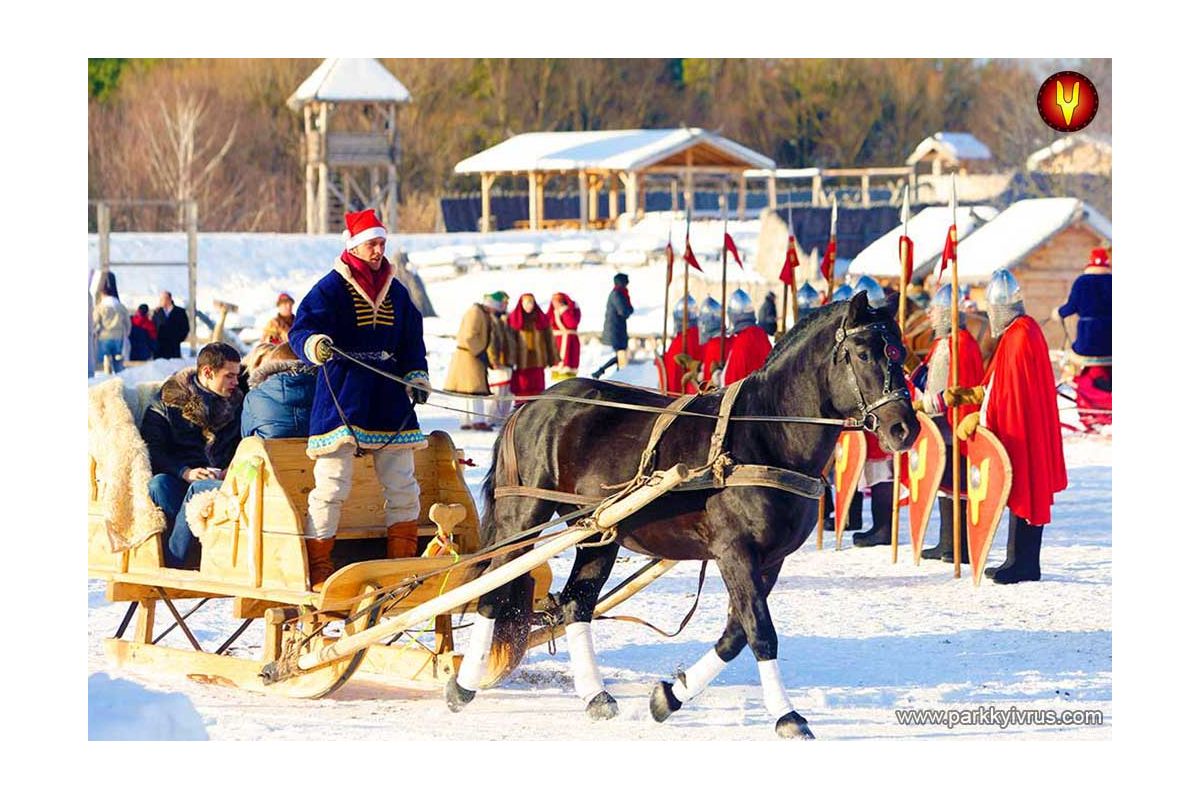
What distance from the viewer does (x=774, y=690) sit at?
778cm

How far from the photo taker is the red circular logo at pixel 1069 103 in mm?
10883

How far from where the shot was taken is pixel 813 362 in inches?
317

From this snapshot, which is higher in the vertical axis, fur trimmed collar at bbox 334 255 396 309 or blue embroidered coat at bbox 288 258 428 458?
fur trimmed collar at bbox 334 255 396 309

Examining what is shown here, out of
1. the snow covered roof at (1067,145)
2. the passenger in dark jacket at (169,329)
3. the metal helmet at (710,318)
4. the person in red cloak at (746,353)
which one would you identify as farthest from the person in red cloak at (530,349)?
the snow covered roof at (1067,145)

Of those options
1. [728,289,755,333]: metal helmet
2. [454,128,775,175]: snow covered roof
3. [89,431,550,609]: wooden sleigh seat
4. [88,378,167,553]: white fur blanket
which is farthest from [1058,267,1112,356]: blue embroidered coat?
[454,128,775,175]: snow covered roof

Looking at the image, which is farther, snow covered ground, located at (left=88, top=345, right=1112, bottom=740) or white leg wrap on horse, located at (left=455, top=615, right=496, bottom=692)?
white leg wrap on horse, located at (left=455, top=615, right=496, bottom=692)

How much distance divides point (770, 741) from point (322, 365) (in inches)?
89.8

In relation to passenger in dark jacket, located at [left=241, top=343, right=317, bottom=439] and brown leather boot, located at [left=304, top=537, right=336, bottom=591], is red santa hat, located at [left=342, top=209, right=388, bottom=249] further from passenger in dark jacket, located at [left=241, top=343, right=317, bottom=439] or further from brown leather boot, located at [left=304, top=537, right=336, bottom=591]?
brown leather boot, located at [left=304, top=537, right=336, bottom=591]

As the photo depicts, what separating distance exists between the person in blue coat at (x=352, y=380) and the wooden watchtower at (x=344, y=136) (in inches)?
1424

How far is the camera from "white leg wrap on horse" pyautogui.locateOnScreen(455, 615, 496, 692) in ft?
27.8

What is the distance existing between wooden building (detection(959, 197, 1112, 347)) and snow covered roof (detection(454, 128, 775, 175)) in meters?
14.2

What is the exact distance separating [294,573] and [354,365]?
33.3 inches

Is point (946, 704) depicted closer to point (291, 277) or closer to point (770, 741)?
point (770, 741)

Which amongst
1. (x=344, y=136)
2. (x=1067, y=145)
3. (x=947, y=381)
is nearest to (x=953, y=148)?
(x=1067, y=145)
